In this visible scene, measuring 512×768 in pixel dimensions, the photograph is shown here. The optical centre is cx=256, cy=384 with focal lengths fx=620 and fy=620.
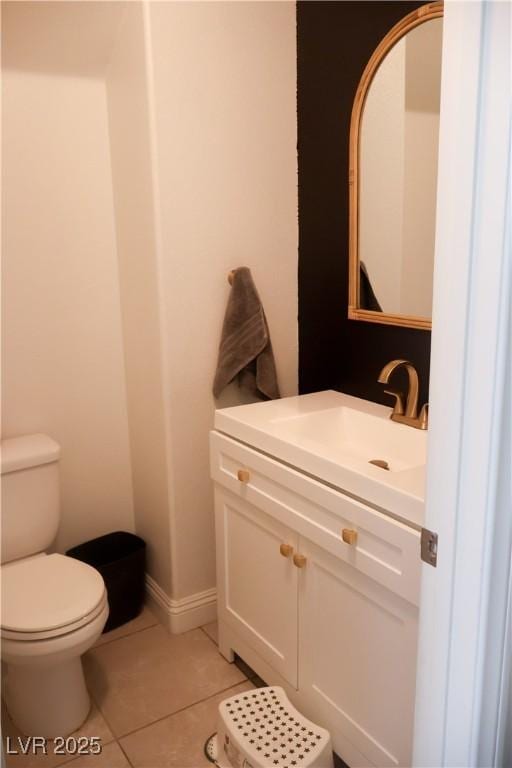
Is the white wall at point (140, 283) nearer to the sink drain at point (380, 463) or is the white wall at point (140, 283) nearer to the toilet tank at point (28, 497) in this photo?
the toilet tank at point (28, 497)

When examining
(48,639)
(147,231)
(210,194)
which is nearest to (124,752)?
(48,639)

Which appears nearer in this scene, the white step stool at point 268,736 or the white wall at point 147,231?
the white step stool at point 268,736

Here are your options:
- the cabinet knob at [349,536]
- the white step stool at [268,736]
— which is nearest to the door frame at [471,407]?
the cabinet knob at [349,536]

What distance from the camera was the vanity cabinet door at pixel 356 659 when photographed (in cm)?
137

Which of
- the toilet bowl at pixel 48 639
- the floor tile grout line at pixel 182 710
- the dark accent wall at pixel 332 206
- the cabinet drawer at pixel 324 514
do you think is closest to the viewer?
the cabinet drawer at pixel 324 514

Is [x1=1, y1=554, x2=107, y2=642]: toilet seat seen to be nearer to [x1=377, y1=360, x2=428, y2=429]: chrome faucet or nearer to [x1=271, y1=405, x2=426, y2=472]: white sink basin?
[x1=271, y1=405, x2=426, y2=472]: white sink basin

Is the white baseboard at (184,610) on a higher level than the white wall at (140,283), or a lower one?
lower

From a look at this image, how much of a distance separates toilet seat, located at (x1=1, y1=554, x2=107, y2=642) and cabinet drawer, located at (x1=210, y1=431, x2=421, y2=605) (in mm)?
512

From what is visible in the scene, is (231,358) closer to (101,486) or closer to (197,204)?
(197,204)

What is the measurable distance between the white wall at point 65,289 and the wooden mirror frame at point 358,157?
900 millimetres

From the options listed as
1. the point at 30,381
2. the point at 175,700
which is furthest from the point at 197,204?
the point at 175,700

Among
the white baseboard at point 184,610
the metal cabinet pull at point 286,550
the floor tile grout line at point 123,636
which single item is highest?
the metal cabinet pull at point 286,550

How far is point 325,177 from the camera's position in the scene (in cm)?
218

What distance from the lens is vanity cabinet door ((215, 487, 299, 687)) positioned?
1741 millimetres
